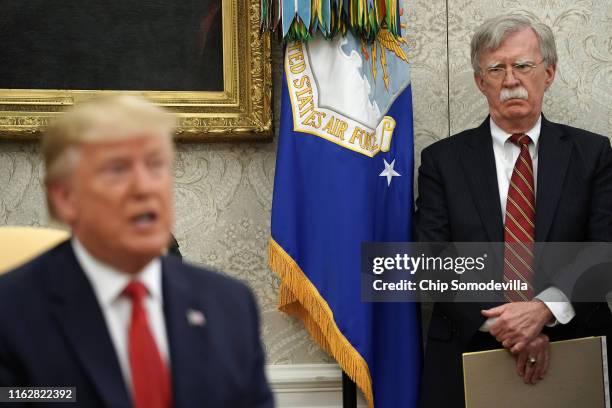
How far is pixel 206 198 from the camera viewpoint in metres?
3.94

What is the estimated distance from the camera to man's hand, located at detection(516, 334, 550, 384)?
3.01 m

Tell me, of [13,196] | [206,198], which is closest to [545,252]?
[206,198]

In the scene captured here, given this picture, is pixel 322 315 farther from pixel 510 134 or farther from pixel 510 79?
pixel 510 79

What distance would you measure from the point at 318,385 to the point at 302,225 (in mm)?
852

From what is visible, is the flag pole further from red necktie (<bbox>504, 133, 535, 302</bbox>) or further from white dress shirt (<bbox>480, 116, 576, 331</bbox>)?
white dress shirt (<bbox>480, 116, 576, 331</bbox>)

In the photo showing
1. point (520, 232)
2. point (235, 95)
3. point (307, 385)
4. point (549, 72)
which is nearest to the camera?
point (520, 232)

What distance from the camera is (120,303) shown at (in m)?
1.04

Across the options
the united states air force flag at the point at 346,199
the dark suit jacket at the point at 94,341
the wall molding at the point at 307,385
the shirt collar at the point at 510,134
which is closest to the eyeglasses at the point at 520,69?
the shirt collar at the point at 510,134

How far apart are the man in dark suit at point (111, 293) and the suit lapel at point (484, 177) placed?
2257 millimetres

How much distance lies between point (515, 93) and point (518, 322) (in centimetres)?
92

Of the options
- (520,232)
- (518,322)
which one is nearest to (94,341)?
(518,322)

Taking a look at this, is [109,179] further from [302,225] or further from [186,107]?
[186,107]

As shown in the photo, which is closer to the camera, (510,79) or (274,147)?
(510,79)

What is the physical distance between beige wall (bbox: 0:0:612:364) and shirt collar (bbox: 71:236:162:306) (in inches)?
113
